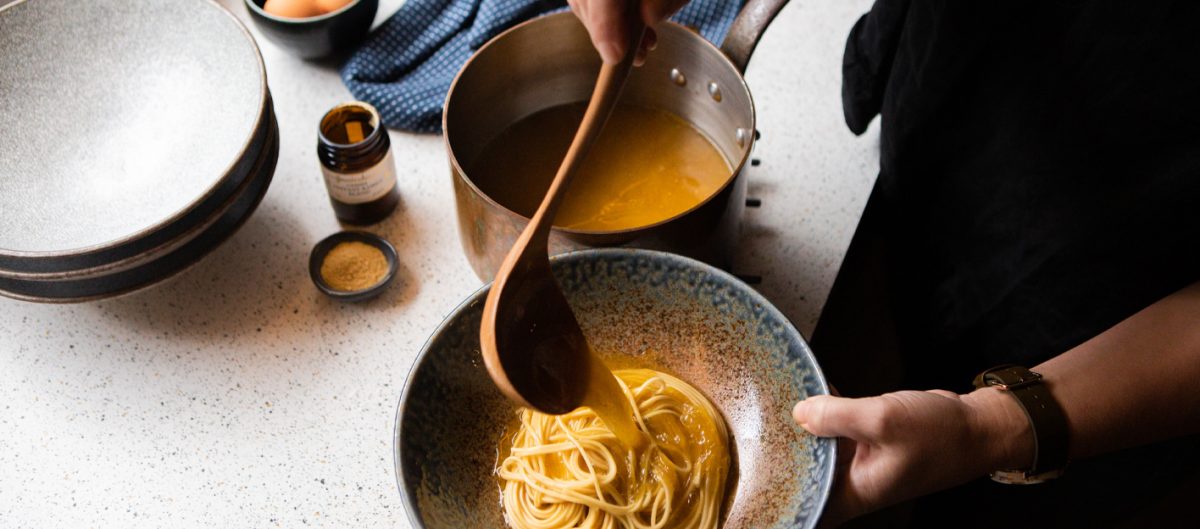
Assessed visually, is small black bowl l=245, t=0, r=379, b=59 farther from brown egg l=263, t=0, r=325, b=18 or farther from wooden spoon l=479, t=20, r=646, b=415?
wooden spoon l=479, t=20, r=646, b=415

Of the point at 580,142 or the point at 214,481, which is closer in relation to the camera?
the point at 580,142

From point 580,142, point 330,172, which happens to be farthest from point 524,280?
point 330,172

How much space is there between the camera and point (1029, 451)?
88cm

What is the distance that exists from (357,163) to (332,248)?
0.40 feet

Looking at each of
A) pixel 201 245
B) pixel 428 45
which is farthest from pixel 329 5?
pixel 201 245

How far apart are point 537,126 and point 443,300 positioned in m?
0.28

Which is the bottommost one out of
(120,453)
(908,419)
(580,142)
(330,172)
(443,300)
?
(120,453)

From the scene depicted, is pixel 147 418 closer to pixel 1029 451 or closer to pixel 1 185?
pixel 1 185

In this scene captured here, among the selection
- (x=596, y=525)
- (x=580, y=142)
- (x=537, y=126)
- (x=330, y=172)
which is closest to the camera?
(x=580, y=142)

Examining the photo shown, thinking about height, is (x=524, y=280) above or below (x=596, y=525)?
above

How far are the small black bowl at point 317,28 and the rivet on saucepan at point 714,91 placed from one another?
1.83 feet

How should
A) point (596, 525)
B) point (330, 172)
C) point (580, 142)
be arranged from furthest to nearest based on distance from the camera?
1. point (330, 172)
2. point (596, 525)
3. point (580, 142)

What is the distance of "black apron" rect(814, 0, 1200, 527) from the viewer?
843mm

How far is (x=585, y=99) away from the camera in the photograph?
1.25m
